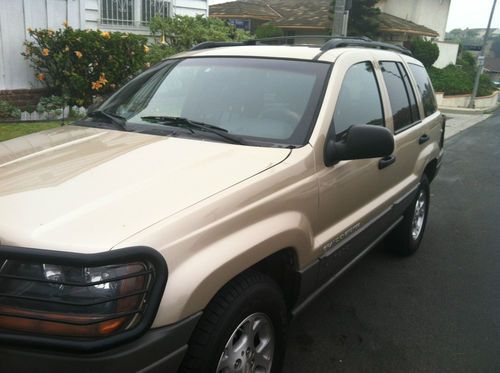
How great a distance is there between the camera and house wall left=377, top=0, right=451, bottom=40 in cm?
2947

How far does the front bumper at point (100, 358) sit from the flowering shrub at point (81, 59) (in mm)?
6532

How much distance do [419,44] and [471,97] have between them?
3948 mm

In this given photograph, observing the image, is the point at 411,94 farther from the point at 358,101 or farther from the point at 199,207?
the point at 199,207

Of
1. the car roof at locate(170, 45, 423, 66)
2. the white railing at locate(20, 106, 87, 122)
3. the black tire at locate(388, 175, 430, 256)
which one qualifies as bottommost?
the black tire at locate(388, 175, 430, 256)

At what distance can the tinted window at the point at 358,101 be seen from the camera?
10.00ft

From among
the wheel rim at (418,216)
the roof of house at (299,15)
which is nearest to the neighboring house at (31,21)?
the wheel rim at (418,216)

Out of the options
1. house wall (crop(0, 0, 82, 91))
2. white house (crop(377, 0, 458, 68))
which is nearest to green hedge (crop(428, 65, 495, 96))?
white house (crop(377, 0, 458, 68))

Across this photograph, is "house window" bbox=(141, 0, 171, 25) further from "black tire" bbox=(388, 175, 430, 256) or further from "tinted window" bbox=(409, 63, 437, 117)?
"black tire" bbox=(388, 175, 430, 256)

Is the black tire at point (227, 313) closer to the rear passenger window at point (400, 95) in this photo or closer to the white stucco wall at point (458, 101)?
the rear passenger window at point (400, 95)

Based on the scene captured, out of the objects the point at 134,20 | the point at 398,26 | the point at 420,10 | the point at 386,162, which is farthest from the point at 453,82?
the point at 386,162

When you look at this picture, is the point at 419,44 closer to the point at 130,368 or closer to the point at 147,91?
A: the point at 147,91

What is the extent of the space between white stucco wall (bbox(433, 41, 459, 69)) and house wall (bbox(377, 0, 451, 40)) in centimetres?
185

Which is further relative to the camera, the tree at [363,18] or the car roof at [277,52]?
the tree at [363,18]

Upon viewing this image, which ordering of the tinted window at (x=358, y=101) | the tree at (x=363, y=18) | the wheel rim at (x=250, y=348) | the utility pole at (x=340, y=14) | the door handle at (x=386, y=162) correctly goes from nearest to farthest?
the wheel rim at (x=250, y=348)
the tinted window at (x=358, y=101)
the door handle at (x=386, y=162)
the utility pole at (x=340, y=14)
the tree at (x=363, y=18)
